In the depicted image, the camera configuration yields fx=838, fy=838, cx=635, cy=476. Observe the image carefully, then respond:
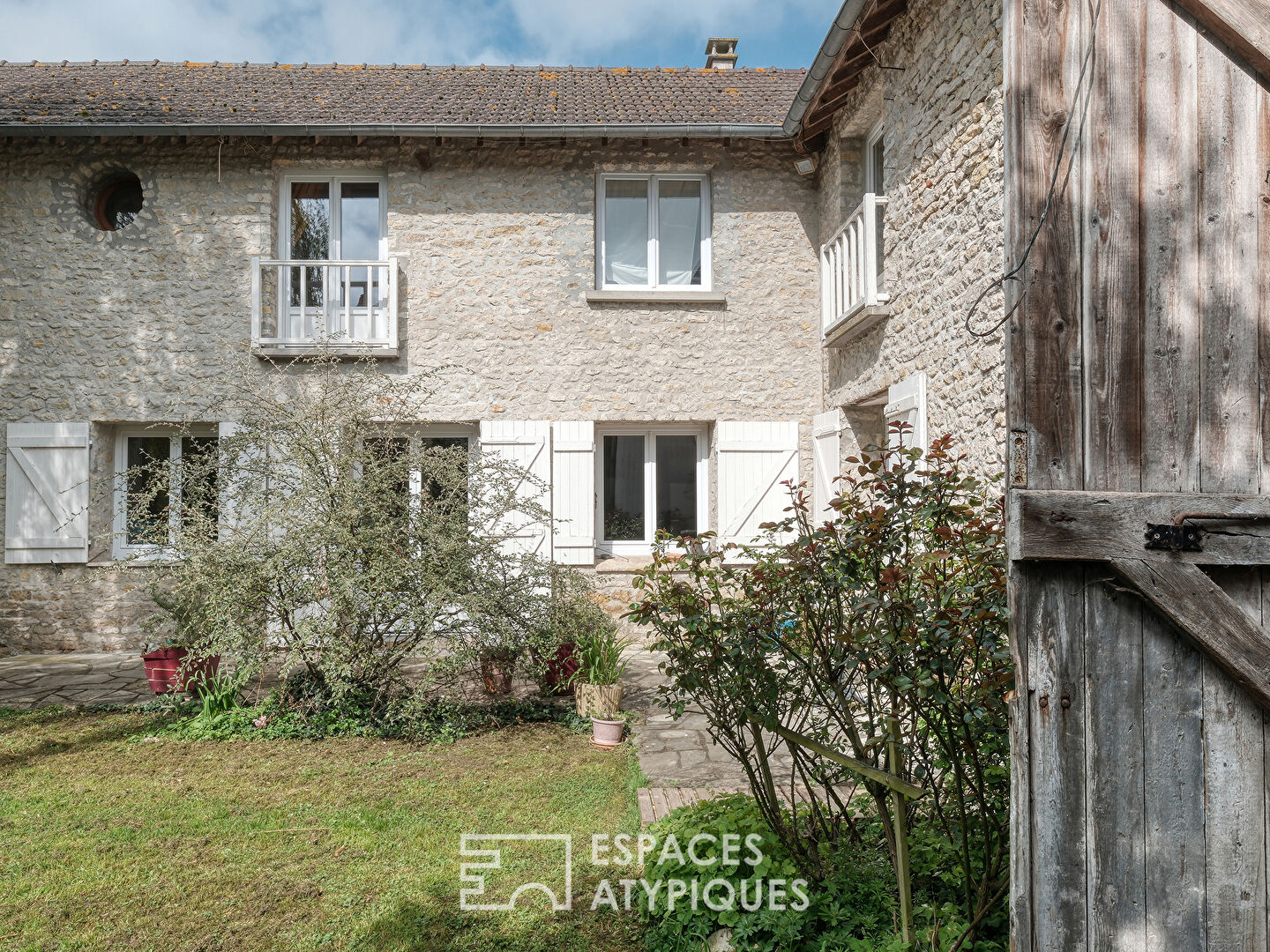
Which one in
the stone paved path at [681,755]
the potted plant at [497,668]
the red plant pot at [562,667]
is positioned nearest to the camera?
the stone paved path at [681,755]

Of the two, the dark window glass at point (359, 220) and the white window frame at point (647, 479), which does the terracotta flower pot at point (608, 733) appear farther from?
the dark window glass at point (359, 220)

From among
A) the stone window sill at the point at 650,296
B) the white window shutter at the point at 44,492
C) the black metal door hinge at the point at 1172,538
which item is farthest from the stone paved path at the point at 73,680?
the black metal door hinge at the point at 1172,538

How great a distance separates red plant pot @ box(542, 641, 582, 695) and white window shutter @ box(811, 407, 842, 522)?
2.76m

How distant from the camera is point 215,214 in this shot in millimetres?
8109

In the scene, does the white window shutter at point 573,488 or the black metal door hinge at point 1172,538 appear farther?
the white window shutter at point 573,488

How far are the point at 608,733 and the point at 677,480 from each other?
13.2 ft

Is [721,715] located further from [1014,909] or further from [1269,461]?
[1269,461]

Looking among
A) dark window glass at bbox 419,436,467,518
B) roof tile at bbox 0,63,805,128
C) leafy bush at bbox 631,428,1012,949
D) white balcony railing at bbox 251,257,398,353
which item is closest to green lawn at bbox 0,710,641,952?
leafy bush at bbox 631,428,1012,949

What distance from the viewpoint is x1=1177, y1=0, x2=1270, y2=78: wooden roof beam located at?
1.70 metres

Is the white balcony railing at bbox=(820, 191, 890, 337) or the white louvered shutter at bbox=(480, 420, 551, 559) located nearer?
the white balcony railing at bbox=(820, 191, 890, 337)

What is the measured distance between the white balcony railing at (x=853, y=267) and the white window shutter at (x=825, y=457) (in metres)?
0.85

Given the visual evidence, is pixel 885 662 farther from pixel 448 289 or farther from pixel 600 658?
pixel 448 289

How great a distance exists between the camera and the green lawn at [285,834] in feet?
9.16

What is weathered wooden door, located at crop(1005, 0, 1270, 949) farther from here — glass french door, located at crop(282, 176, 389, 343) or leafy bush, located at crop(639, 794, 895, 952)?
glass french door, located at crop(282, 176, 389, 343)
